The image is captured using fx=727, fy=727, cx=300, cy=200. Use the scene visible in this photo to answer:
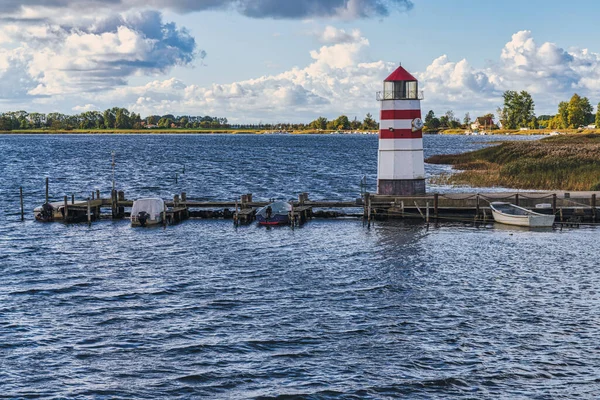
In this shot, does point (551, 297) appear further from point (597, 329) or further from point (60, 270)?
point (60, 270)

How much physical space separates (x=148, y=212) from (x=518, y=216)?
2369cm

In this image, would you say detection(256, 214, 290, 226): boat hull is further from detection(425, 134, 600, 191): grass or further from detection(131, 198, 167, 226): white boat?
detection(425, 134, 600, 191): grass

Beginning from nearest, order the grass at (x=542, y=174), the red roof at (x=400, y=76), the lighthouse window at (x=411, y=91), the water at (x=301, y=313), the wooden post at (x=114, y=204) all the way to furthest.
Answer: the water at (x=301, y=313)
the red roof at (x=400, y=76)
the lighthouse window at (x=411, y=91)
the wooden post at (x=114, y=204)
the grass at (x=542, y=174)

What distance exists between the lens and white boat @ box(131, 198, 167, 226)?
47.8 metres

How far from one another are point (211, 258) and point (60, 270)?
288 inches

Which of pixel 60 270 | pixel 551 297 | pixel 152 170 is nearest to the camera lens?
pixel 551 297

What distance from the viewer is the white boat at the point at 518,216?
144 ft

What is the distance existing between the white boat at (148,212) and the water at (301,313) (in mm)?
1314

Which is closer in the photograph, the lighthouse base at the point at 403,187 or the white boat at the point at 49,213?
the lighthouse base at the point at 403,187

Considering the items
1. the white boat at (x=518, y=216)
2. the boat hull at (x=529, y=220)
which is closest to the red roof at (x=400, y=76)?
the white boat at (x=518, y=216)

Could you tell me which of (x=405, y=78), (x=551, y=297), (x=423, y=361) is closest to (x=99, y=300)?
(x=423, y=361)

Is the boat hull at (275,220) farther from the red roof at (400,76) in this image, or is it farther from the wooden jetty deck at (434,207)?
the red roof at (400,76)

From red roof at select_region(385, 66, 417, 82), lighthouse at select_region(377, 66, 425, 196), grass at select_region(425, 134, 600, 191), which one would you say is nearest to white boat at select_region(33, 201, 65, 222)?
lighthouse at select_region(377, 66, 425, 196)

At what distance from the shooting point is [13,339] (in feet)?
78.6
